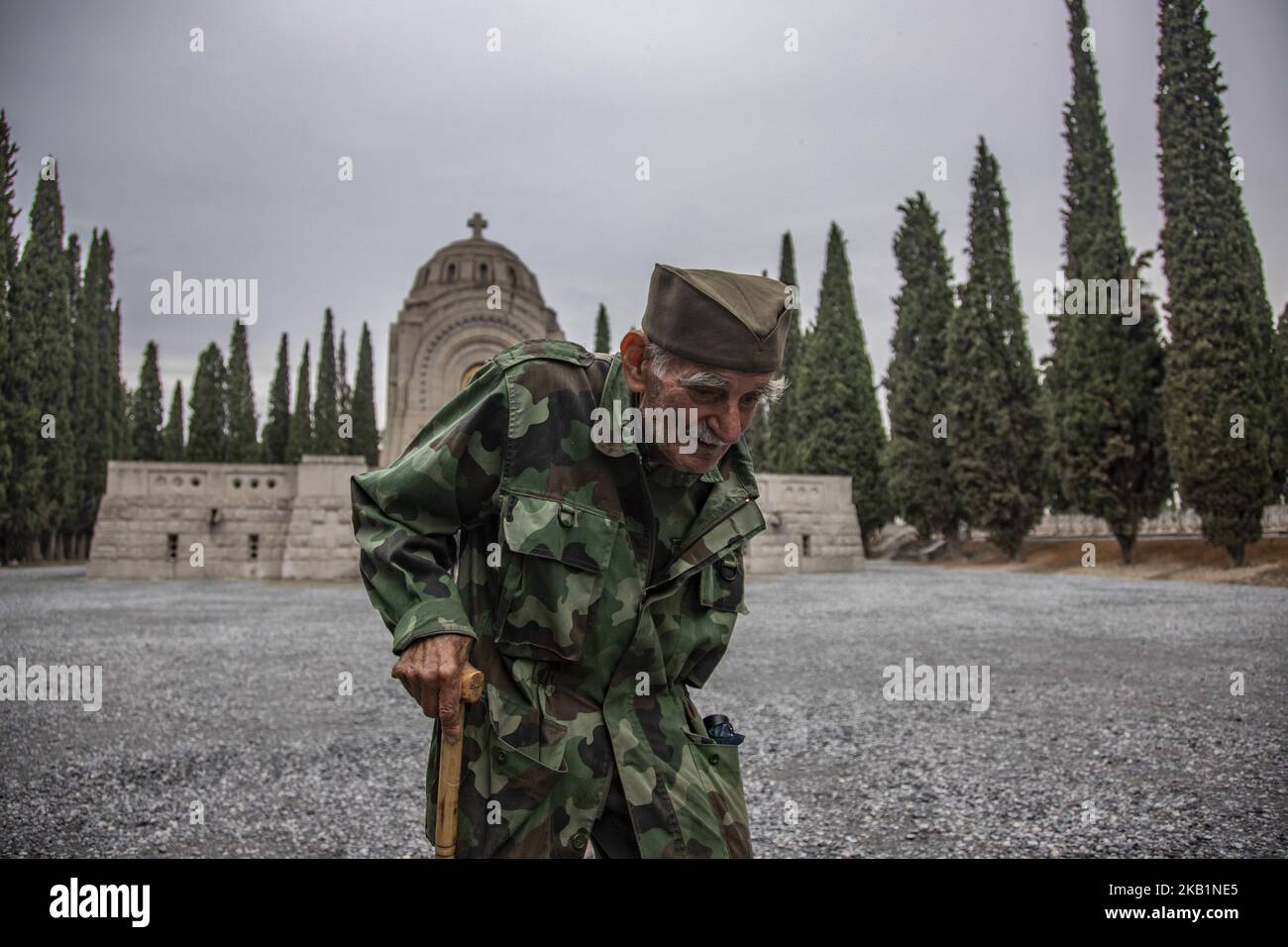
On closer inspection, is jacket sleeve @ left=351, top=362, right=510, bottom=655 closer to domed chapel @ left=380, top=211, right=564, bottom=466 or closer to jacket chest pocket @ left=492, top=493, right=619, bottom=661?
jacket chest pocket @ left=492, top=493, right=619, bottom=661

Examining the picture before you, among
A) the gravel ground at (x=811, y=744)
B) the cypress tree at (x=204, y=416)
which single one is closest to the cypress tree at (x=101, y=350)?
the cypress tree at (x=204, y=416)

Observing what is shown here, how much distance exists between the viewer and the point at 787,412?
110 ft

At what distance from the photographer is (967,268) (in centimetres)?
2617

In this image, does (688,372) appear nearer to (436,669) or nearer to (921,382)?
(436,669)

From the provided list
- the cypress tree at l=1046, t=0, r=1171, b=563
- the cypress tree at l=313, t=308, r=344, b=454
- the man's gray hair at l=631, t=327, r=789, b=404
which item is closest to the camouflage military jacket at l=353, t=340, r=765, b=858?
the man's gray hair at l=631, t=327, r=789, b=404

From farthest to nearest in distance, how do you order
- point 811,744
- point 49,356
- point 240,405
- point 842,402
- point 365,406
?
1. point 365,406
2. point 240,405
3. point 842,402
4. point 49,356
5. point 811,744

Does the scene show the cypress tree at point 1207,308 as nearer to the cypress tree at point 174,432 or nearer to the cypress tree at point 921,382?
the cypress tree at point 921,382

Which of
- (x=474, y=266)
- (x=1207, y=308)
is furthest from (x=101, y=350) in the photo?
(x=1207, y=308)

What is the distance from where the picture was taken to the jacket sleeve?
1.46 m

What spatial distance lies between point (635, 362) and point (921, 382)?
2796cm

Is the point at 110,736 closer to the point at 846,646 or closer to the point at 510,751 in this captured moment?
the point at 510,751

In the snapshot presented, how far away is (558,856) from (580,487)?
763mm

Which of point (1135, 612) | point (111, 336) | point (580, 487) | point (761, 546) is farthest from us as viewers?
point (111, 336)
